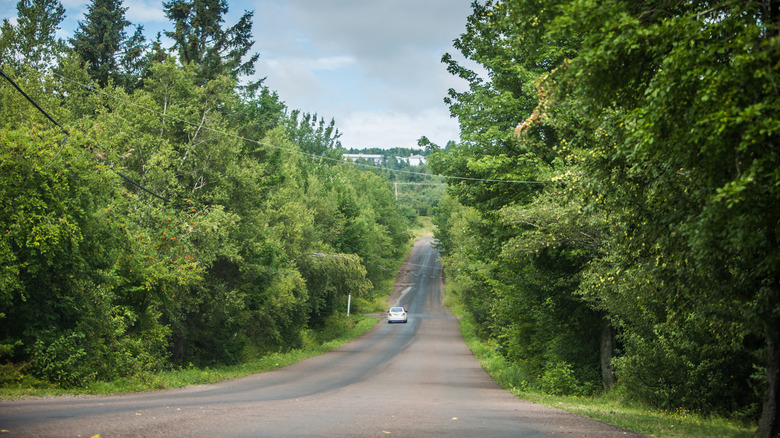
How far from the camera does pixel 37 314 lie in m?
14.1

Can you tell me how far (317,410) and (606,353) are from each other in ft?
39.7

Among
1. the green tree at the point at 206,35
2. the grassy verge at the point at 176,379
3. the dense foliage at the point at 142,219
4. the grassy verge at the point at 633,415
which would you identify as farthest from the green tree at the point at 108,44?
the grassy verge at the point at 633,415

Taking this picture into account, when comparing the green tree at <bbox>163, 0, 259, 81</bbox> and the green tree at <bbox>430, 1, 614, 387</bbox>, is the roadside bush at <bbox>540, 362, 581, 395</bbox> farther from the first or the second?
the green tree at <bbox>163, 0, 259, 81</bbox>

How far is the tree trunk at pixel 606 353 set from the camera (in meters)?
19.7

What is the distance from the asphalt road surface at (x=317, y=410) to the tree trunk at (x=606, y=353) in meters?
3.48

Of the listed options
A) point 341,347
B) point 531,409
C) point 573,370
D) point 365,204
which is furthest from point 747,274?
point 365,204

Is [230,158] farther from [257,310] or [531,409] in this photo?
[531,409]

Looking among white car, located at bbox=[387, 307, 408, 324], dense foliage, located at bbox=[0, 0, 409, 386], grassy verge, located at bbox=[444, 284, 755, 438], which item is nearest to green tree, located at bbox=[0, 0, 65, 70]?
dense foliage, located at bbox=[0, 0, 409, 386]

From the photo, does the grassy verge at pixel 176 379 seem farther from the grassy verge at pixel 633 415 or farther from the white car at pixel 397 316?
the white car at pixel 397 316

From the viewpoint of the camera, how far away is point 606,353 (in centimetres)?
1995

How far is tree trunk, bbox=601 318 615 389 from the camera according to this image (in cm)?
1966

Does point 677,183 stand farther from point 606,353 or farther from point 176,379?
point 176,379

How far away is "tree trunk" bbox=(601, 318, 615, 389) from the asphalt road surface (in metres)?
3.48

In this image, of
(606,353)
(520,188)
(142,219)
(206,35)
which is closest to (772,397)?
(606,353)
